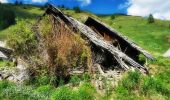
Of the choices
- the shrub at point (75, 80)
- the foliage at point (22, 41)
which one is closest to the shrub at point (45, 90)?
the shrub at point (75, 80)

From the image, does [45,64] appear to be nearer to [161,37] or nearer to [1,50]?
[1,50]

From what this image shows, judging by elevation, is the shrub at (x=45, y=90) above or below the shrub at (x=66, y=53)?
below

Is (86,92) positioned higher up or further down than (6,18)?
further down

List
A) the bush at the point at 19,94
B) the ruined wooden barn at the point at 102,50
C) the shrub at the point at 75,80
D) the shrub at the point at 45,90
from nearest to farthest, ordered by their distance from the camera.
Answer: the bush at the point at 19,94 < the shrub at the point at 45,90 < the shrub at the point at 75,80 < the ruined wooden barn at the point at 102,50

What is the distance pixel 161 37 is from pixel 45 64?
4757 centimetres

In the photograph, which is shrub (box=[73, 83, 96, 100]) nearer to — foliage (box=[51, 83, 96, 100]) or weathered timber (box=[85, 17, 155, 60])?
foliage (box=[51, 83, 96, 100])

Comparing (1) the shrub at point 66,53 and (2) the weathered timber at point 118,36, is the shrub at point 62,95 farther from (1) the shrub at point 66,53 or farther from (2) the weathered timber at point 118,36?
(2) the weathered timber at point 118,36

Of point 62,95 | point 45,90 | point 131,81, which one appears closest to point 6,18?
point 45,90

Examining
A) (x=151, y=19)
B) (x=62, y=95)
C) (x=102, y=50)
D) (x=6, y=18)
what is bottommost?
(x=62, y=95)

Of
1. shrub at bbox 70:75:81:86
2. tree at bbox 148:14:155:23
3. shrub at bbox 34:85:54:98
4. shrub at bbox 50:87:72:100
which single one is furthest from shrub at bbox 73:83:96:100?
tree at bbox 148:14:155:23

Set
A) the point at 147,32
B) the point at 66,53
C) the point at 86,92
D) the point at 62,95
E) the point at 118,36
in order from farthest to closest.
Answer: the point at 147,32 < the point at 118,36 < the point at 66,53 < the point at 86,92 < the point at 62,95

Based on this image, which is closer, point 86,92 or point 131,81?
point 86,92

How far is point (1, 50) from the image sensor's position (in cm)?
6450

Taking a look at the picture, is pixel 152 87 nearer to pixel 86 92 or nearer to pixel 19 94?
pixel 86 92
